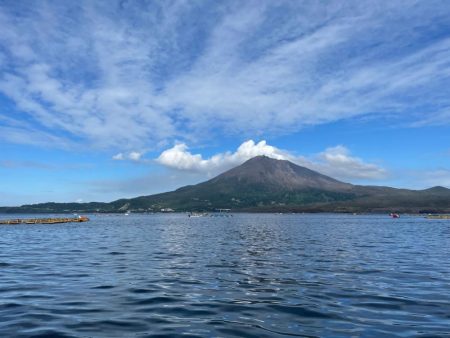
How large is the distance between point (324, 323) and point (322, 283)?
11.6 meters

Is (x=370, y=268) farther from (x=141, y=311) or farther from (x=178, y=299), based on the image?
(x=141, y=311)

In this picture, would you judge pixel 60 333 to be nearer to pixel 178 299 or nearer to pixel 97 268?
pixel 178 299

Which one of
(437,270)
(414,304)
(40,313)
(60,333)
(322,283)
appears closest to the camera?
(60,333)

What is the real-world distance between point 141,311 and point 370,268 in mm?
25856

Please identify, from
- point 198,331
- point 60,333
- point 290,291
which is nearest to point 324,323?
point 198,331

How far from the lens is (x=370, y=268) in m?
39.0

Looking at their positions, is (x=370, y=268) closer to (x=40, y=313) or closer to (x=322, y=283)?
(x=322, y=283)

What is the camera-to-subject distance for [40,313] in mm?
21172

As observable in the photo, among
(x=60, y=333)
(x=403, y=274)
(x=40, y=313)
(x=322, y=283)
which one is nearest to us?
(x=60, y=333)

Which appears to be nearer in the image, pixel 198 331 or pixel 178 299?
pixel 198 331

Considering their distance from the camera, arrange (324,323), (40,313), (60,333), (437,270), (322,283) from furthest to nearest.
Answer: (437,270) < (322,283) < (40,313) < (324,323) < (60,333)

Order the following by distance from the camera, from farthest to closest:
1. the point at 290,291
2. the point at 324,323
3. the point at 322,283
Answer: the point at 322,283 < the point at 290,291 < the point at 324,323

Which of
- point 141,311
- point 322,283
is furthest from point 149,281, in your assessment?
point 322,283

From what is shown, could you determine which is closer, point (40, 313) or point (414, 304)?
point (40, 313)
